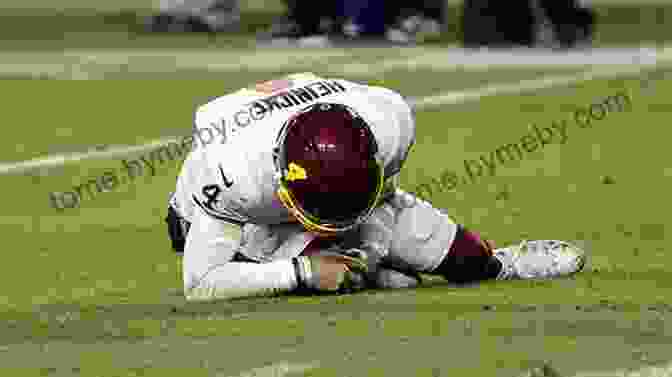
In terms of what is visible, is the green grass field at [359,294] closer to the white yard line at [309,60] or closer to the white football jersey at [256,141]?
the white yard line at [309,60]

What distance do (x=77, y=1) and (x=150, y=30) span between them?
20.4 feet

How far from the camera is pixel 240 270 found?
23.1ft

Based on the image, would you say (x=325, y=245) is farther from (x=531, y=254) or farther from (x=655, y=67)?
(x=655, y=67)

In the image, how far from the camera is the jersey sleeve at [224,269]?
7020mm

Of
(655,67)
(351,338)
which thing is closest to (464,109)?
(655,67)

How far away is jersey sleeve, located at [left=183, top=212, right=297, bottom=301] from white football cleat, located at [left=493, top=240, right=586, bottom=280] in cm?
107

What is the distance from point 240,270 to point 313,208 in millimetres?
445

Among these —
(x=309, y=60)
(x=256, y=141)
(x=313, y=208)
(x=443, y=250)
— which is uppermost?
(x=256, y=141)

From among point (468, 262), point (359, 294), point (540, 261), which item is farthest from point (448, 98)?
point (359, 294)

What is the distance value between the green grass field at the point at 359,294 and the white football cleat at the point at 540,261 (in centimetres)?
8

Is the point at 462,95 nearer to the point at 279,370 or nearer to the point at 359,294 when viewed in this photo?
the point at 359,294

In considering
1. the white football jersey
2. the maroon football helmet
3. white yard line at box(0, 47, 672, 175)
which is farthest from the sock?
white yard line at box(0, 47, 672, 175)

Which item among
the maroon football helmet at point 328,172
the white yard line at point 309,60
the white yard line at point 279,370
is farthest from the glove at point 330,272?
the white yard line at point 309,60

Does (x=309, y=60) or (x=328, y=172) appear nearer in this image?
(x=328, y=172)
